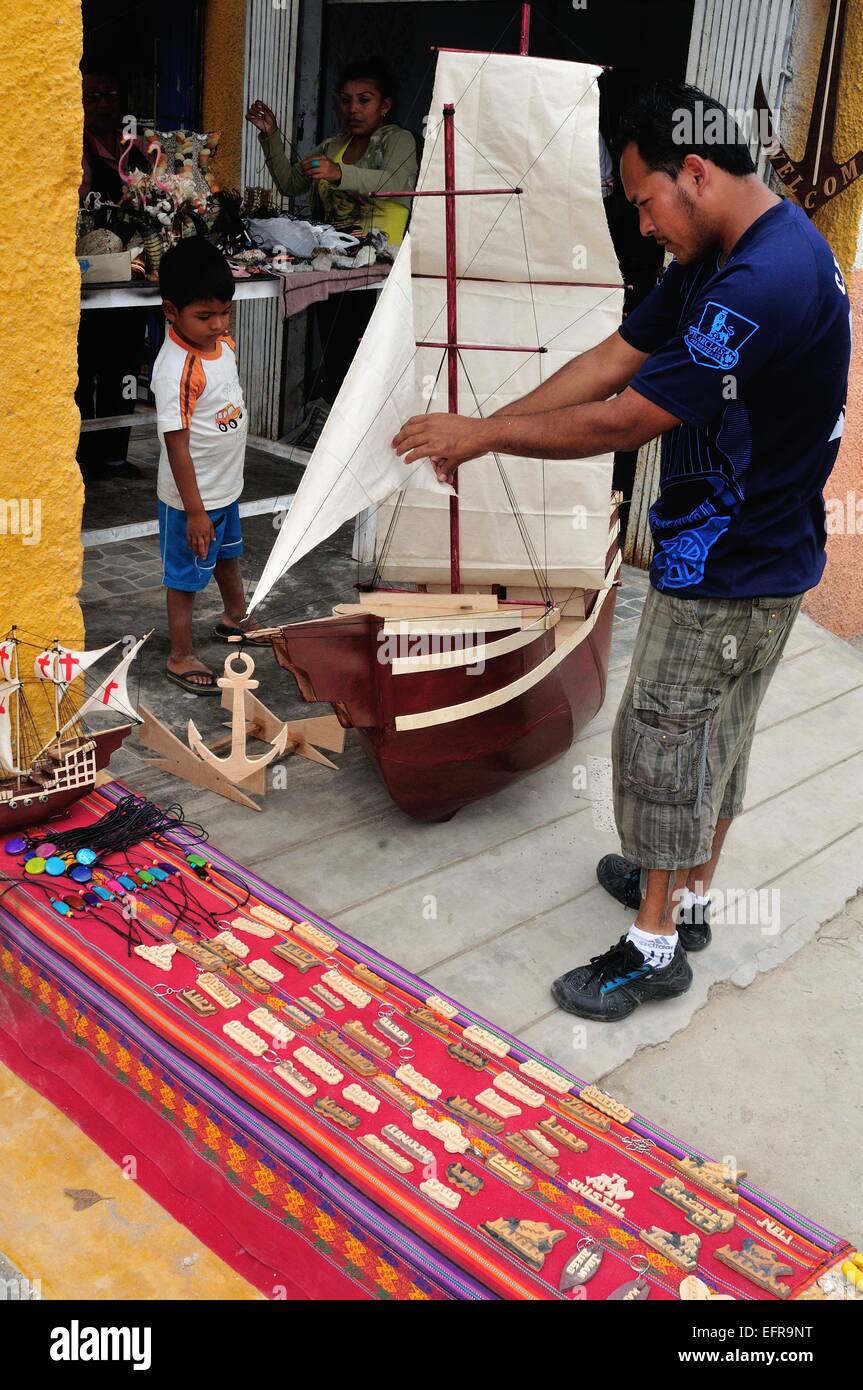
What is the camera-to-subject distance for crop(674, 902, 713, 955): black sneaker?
4203mm

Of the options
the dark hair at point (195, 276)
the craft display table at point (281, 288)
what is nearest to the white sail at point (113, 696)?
the dark hair at point (195, 276)

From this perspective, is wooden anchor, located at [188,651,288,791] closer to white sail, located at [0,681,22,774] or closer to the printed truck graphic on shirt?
white sail, located at [0,681,22,774]

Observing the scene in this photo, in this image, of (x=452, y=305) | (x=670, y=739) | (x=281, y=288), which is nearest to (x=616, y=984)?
(x=670, y=739)

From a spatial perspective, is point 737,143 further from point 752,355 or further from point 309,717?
point 309,717

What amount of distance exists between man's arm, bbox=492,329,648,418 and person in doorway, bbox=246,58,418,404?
3096mm

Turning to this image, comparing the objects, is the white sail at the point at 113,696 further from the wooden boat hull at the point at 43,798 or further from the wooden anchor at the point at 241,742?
the wooden anchor at the point at 241,742

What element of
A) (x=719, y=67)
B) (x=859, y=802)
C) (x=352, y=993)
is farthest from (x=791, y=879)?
(x=719, y=67)

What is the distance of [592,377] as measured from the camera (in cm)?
392

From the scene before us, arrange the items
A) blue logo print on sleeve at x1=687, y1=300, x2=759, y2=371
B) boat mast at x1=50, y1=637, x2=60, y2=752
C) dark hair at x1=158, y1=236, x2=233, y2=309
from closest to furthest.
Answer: blue logo print on sleeve at x1=687, y1=300, x2=759, y2=371
boat mast at x1=50, y1=637, x2=60, y2=752
dark hair at x1=158, y1=236, x2=233, y2=309

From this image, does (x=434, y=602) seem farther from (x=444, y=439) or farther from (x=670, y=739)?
(x=670, y=739)

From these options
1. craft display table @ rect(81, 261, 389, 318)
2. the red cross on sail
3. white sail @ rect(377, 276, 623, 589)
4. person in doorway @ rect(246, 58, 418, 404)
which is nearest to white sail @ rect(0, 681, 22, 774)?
the red cross on sail

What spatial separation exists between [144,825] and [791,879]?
2389 mm

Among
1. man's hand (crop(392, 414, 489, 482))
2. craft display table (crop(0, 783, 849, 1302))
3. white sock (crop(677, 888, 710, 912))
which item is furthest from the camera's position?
white sock (crop(677, 888, 710, 912))

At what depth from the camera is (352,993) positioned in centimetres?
341
